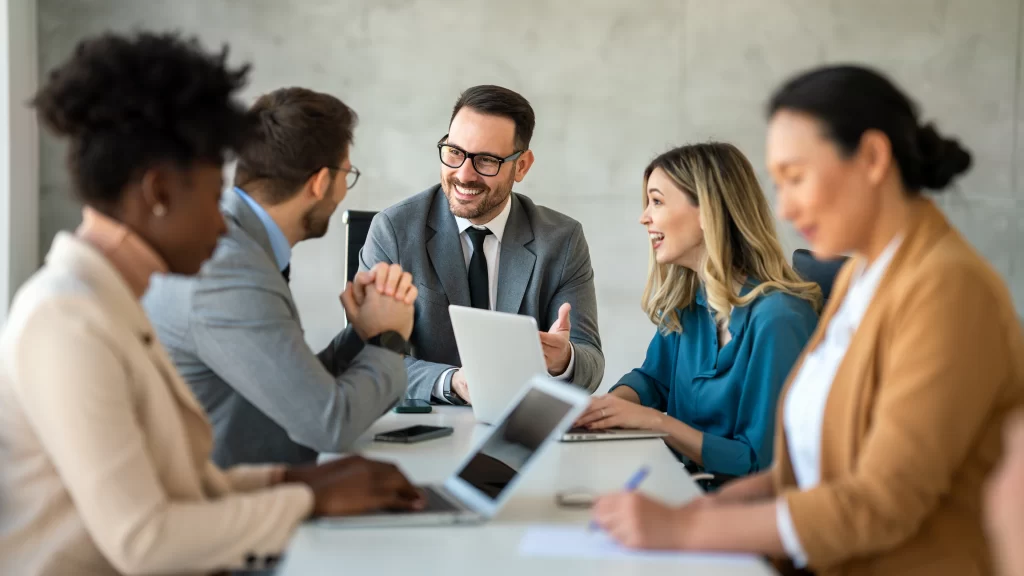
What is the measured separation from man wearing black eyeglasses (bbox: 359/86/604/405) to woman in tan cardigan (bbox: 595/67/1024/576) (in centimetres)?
158

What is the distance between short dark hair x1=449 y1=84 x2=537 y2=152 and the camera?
3104 mm

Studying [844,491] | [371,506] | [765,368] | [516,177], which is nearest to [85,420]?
[371,506]

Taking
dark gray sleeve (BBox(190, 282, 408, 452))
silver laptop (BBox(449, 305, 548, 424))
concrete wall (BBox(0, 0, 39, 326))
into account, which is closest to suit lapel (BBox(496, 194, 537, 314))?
silver laptop (BBox(449, 305, 548, 424))

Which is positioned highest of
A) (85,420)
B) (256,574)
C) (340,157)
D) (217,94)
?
(217,94)

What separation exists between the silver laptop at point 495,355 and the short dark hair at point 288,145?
45 cm

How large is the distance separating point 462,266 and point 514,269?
164mm

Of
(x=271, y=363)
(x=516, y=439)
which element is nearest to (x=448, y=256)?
(x=271, y=363)

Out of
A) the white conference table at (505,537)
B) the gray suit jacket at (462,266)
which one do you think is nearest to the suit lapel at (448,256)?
the gray suit jacket at (462,266)

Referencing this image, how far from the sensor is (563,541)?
4.68 ft

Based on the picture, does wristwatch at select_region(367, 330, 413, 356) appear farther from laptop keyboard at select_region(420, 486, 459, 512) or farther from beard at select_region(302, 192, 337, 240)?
laptop keyboard at select_region(420, 486, 459, 512)

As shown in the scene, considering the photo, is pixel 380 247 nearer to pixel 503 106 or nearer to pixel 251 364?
pixel 503 106

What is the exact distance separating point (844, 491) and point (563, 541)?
40 centimetres

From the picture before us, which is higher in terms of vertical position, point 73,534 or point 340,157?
point 340,157

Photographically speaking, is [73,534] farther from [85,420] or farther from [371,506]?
[371,506]
